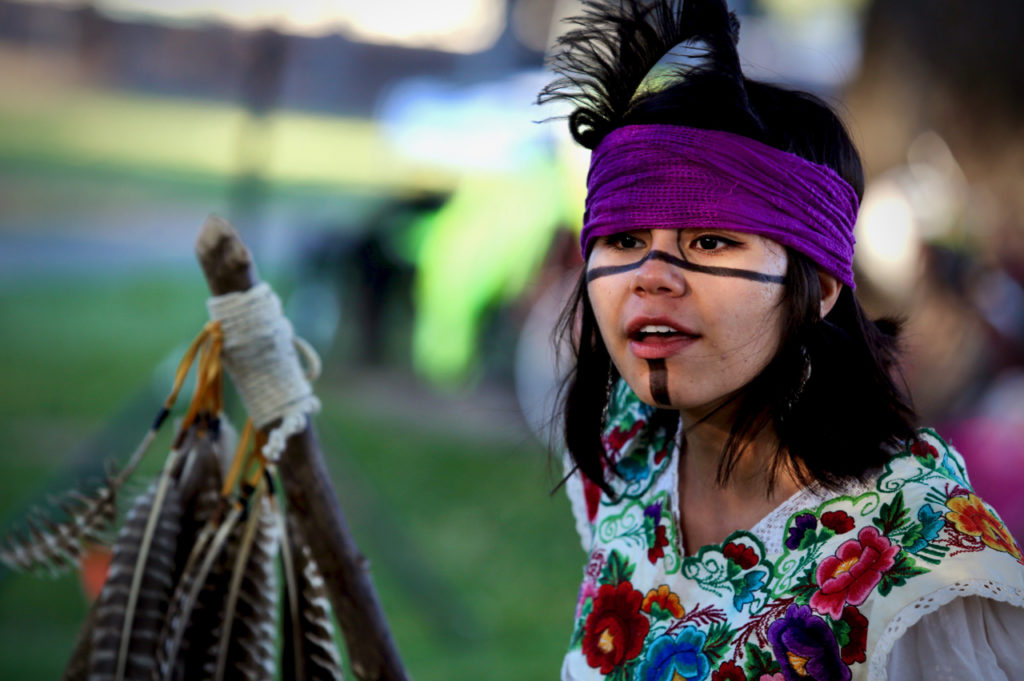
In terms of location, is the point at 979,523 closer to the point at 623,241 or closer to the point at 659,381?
the point at 659,381

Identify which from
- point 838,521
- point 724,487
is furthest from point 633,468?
point 838,521

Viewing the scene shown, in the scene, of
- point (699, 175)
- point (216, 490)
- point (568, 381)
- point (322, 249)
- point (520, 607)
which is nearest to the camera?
point (699, 175)

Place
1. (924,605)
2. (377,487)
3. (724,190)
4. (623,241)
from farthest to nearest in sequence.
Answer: (377,487)
(623,241)
(724,190)
(924,605)

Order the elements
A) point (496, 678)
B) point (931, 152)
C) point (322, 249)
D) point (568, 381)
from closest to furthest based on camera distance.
A: point (568, 381) → point (496, 678) → point (931, 152) → point (322, 249)

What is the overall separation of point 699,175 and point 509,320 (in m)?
6.62

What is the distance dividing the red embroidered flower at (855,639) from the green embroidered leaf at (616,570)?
435mm

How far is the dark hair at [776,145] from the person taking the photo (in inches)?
58.6

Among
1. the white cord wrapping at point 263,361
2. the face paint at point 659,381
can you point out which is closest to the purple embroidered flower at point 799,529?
the face paint at point 659,381

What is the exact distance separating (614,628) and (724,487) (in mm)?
295

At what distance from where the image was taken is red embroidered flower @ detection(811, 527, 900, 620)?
4.57 feet

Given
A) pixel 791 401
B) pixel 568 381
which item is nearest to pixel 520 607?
pixel 568 381

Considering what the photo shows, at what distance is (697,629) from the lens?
5.17ft

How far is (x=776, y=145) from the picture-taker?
148 centimetres

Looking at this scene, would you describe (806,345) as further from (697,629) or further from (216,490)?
(216,490)
